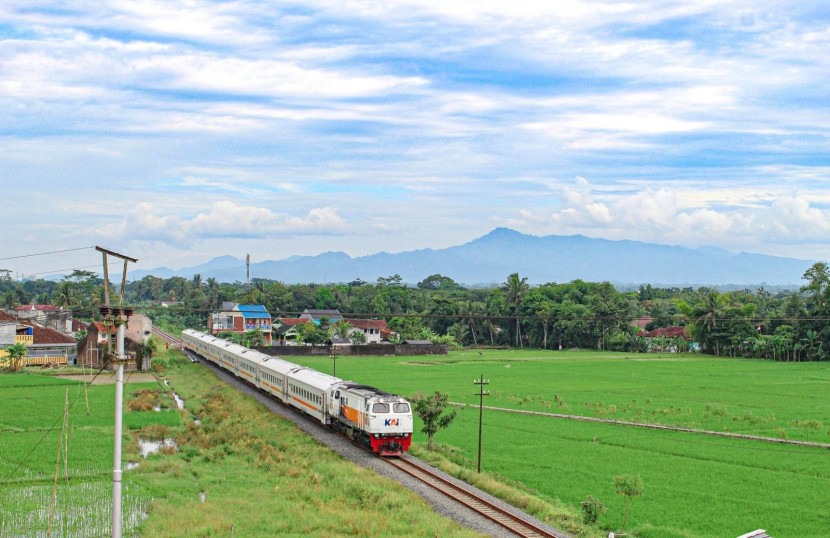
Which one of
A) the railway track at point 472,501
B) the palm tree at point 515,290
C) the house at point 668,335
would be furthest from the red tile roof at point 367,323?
the railway track at point 472,501

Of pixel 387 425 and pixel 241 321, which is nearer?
pixel 387 425

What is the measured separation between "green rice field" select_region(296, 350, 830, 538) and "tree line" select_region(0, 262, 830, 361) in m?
8.33

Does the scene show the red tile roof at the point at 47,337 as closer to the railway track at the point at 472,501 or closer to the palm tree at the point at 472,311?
the railway track at the point at 472,501

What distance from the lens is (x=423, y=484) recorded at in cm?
2522

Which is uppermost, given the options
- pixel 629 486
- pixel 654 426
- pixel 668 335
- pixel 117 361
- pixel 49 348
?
pixel 117 361

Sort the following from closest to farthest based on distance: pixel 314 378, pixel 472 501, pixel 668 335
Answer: pixel 472 501 → pixel 314 378 → pixel 668 335

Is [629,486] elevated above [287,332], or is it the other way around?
[287,332]

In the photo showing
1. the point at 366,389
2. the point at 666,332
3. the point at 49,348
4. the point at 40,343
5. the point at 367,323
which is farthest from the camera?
the point at 666,332

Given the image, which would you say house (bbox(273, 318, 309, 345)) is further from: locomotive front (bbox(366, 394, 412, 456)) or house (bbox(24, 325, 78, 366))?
locomotive front (bbox(366, 394, 412, 456))

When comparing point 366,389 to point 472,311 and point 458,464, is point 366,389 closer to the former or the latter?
point 458,464

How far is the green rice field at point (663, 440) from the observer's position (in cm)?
2403

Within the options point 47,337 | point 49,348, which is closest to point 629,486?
point 49,348

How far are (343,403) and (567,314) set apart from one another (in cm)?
7944

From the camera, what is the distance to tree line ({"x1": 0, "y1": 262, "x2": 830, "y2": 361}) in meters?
93.7
